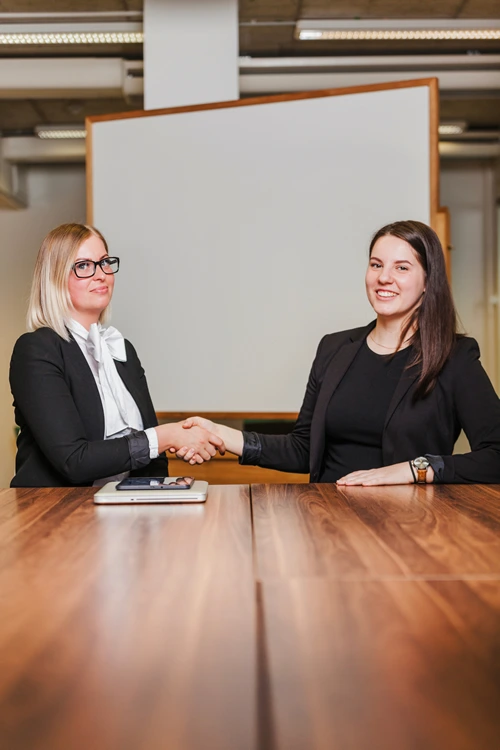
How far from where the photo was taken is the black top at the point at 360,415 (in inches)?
84.9

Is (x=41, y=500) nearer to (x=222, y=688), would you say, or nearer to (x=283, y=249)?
(x=222, y=688)

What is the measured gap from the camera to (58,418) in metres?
2.04

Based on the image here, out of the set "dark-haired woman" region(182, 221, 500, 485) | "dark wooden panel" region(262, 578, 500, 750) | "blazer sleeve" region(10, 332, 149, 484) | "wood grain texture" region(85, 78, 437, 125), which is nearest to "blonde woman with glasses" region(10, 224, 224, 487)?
"blazer sleeve" region(10, 332, 149, 484)

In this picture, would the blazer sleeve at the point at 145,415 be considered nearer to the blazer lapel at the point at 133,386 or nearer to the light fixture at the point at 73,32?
the blazer lapel at the point at 133,386

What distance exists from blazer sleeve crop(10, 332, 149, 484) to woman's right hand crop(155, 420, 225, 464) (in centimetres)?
14

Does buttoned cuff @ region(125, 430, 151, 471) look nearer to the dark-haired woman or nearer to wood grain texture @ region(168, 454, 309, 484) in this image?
the dark-haired woman

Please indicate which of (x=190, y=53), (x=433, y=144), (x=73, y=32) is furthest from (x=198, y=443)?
(x=73, y=32)

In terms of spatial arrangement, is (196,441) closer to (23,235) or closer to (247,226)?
(247,226)

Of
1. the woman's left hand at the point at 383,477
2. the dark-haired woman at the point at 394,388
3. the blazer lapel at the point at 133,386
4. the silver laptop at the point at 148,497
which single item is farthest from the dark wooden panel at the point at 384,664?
the blazer lapel at the point at 133,386

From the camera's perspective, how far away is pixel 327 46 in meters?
5.03

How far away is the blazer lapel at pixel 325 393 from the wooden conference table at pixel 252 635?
91cm

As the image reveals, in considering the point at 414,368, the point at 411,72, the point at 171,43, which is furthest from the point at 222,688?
the point at 411,72

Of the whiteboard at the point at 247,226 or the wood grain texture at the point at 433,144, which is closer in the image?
the wood grain texture at the point at 433,144

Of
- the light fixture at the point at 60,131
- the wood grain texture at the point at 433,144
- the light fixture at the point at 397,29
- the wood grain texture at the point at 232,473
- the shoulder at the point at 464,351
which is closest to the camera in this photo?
the shoulder at the point at 464,351
